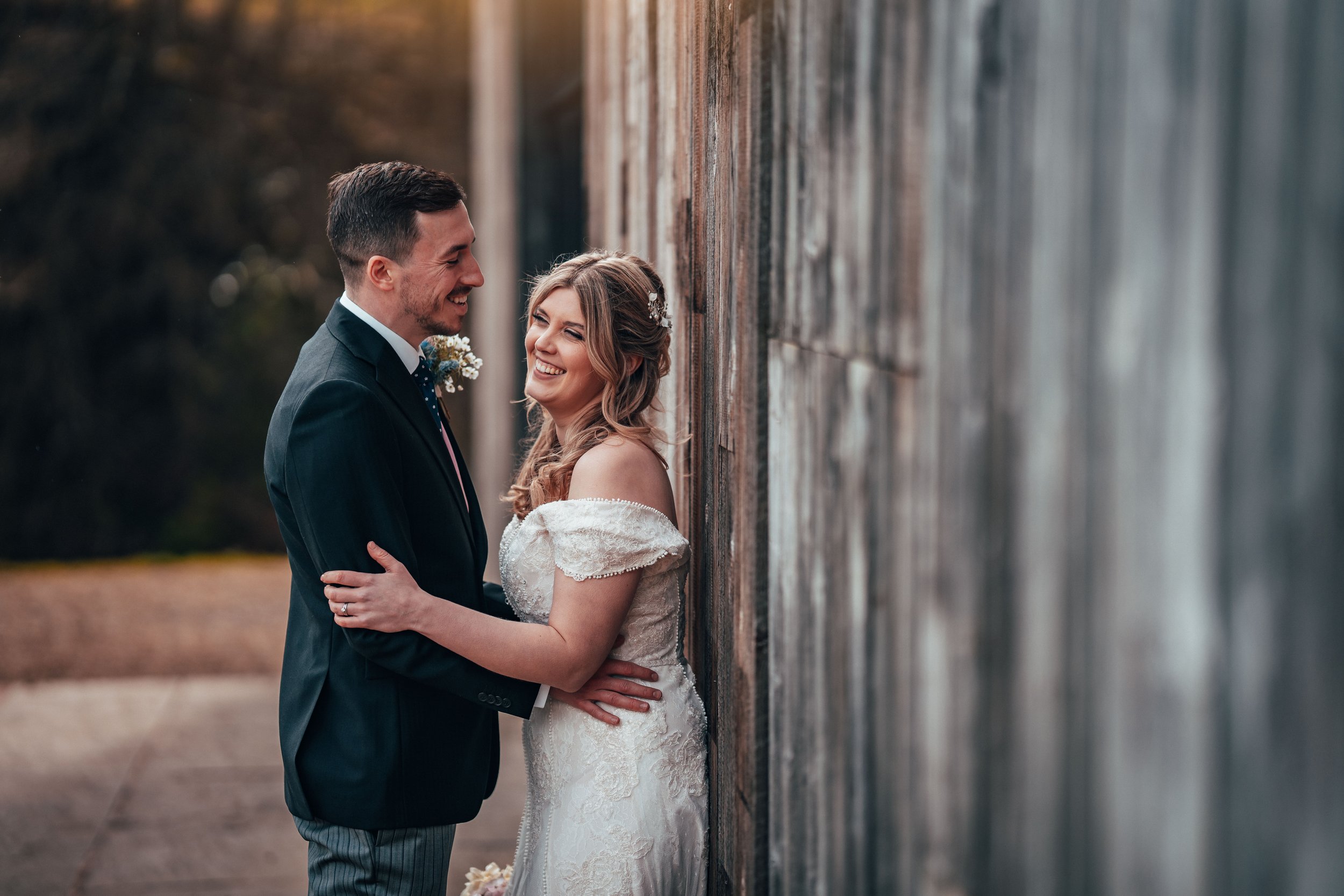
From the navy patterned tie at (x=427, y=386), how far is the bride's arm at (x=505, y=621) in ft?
1.46

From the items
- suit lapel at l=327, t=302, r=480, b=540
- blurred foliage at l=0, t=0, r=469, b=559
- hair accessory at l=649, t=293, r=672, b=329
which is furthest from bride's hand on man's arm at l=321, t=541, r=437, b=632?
blurred foliage at l=0, t=0, r=469, b=559

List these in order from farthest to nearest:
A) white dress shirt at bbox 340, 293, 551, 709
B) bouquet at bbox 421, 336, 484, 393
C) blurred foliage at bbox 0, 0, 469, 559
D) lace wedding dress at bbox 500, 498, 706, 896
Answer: blurred foliage at bbox 0, 0, 469, 559
bouquet at bbox 421, 336, 484, 393
white dress shirt at bbox 340, 293, 551, 709
lace wedding dress at bbox 500, 498, 706, 896

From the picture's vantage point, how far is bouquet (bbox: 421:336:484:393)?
2.71 meters

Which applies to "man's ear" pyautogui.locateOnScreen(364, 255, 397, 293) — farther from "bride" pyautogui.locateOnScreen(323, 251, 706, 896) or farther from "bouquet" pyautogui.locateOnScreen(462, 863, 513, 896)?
"bouquet" pyautogui.locateOnScreen(462, 863, 513, 896)

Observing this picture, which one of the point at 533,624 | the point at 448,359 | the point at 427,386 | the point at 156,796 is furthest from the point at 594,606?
the point at 156,796

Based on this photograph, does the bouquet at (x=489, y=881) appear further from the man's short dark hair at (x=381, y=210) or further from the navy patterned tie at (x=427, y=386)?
the man's short dark hair at (x=381, y=210)

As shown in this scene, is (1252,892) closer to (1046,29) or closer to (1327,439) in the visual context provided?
(1327,439)

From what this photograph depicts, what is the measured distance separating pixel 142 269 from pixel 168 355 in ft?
2.39

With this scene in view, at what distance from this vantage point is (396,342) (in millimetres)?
2467

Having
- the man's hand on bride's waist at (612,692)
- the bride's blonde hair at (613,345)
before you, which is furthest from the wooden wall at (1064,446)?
the bride's blonde hair at (613,345)

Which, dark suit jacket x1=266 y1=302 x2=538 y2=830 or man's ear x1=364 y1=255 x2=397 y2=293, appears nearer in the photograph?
dark suit jacket x1=266 y1=302 x2=538 y2=830

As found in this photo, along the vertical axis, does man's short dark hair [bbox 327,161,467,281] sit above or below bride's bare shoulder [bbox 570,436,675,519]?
above

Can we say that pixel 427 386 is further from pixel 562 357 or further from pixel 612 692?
pixel 612 692

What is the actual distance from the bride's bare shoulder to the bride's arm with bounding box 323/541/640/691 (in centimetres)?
17
